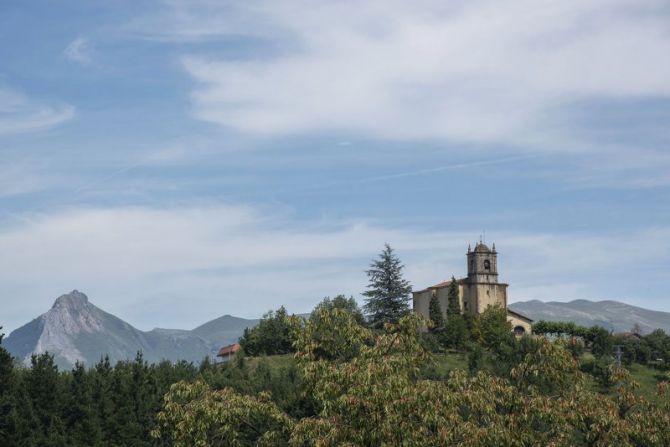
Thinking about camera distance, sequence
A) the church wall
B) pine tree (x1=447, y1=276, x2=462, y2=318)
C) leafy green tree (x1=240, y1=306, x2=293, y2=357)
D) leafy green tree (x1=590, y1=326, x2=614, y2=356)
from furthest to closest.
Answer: the church wall, pine tree (x1=447, y1=276, x2=462, y2=318), leafy green tree (x1=590, y1=326, x2=614, y2=356), leafy green tree (x1=240, y1=306, x2=293, y2=357)

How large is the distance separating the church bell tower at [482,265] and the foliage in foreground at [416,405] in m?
121

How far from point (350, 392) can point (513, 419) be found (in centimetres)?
498

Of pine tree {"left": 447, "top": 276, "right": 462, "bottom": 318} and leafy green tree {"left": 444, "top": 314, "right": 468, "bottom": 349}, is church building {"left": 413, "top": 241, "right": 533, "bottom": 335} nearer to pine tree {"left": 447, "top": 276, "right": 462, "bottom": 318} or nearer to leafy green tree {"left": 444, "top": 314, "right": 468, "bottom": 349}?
pine tree {"left": 447, "top": 276, "right": 462, "bottom": 318}

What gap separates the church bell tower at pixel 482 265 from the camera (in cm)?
15275

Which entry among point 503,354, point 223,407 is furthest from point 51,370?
point 503,354

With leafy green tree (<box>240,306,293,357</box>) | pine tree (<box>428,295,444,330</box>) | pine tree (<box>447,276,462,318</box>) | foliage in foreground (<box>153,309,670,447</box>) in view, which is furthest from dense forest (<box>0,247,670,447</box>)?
pine tree (<box>447,276,462,318</box>)

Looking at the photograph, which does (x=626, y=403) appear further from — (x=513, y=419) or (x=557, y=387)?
(x=513, y=419)

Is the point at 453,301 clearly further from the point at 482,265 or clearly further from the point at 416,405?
the point at 416,405

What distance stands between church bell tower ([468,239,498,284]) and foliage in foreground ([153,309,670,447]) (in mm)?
121089

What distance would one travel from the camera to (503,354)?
122438 millimetres

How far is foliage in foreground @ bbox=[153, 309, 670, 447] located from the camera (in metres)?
27.0

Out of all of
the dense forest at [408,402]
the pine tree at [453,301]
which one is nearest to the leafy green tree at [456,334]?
the pine tree at [453,301]

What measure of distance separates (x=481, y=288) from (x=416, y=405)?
127m

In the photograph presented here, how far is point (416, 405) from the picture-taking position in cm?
2723
